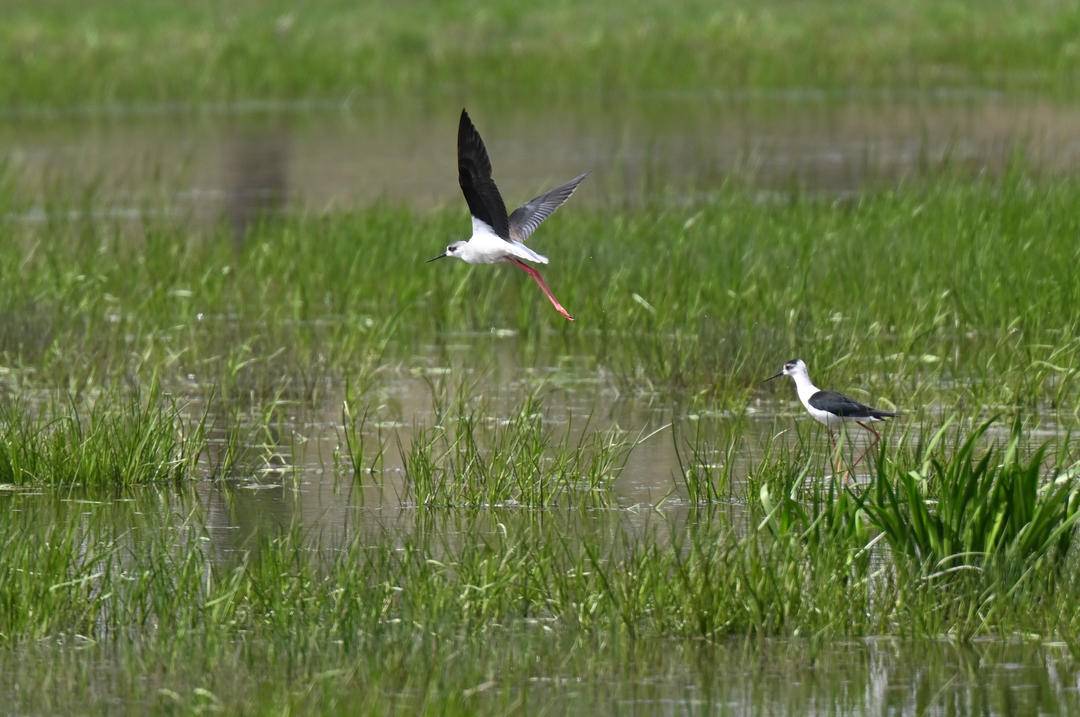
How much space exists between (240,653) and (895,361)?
17.8 ft

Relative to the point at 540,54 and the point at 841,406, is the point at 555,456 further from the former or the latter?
the point at 540,54

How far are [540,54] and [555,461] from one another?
25.4m

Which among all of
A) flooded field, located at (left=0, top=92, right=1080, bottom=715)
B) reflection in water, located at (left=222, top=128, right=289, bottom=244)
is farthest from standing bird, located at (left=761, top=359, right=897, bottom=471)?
reflection in water, located at (left=222, top=128, right=289, bottom=244)

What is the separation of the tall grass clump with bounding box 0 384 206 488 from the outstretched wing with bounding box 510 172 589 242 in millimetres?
1595

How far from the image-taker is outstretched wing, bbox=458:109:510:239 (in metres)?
8.35

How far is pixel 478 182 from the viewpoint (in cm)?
861

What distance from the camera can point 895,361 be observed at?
10961mm

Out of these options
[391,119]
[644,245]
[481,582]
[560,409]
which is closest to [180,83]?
[391,119]

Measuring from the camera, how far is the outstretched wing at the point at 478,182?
8352 millimetres

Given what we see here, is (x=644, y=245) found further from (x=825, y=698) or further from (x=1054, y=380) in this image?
(x=825, y=698)

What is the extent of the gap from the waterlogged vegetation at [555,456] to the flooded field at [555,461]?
0.02 metres

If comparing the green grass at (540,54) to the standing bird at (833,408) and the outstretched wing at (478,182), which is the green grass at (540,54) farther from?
the outstretched wing at (478,182)

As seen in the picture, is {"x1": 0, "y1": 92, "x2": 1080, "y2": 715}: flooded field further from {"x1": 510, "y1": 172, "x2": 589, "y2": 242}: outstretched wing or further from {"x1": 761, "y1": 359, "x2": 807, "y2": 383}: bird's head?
{"x1": 510, "y1": 172, "x2": 589, "y2": 242}: outstretched wing

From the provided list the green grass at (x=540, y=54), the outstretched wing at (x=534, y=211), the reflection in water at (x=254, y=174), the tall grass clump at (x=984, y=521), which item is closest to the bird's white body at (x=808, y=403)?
the outstretched wing at (x=534, y=211)
